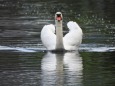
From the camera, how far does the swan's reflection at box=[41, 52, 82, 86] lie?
1417 centimetres

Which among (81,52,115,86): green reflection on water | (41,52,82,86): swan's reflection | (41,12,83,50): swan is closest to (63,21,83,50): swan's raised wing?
(41,12,83,50): swan

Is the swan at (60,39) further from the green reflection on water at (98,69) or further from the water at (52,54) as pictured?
the green reflection on water at (98,69)

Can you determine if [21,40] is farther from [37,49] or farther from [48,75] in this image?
[48,75]

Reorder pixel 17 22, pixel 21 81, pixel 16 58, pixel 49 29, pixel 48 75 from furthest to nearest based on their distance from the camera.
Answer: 1. pixel 17 22
2. pixel 49 29
3. pixel 16 58
4. pixel 48 75
5. pixel 21 81

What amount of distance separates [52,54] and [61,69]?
11.1ft

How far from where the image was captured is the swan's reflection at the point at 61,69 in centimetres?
1417

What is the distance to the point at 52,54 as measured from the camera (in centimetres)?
1953

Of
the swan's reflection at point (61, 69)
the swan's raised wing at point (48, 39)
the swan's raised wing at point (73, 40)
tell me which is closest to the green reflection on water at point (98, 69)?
the swan's reflection at point (61, 69)

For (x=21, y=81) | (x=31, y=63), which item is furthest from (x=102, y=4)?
(x=21, y=81)

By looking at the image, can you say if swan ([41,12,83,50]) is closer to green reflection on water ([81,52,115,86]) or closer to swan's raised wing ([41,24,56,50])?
swan's raised wing ([41,24,56,50])

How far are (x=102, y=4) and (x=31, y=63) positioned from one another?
78.2 feet

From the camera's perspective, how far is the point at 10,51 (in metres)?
19.8

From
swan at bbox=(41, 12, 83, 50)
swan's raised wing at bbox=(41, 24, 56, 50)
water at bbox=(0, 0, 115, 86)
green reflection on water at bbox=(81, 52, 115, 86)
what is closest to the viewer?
green reflection on water at bbox=(81, 52, 115, 86)

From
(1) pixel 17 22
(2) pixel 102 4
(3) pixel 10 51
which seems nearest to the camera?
(3) pixel 10 51
